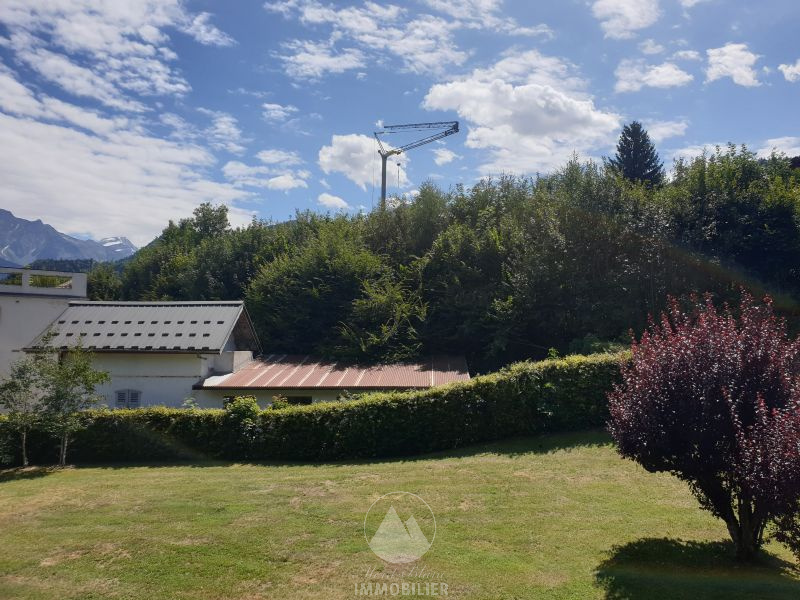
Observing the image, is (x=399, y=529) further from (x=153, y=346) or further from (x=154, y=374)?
(x=153, y=346)

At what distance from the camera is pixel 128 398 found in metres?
21.1

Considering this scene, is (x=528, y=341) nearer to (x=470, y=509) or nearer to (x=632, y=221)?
(x=632, y=221)

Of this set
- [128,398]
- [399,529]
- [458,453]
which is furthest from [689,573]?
[128,398]

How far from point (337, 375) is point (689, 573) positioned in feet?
55.0

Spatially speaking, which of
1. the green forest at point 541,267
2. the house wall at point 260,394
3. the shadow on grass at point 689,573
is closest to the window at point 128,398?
the house wall at point 260,394

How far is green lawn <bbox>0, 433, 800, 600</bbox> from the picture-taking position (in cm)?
694

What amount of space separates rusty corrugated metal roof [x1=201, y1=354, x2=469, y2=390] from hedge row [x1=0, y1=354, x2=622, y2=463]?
398cm

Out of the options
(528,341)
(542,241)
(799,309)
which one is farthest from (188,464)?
(799,309)

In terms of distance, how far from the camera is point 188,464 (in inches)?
599

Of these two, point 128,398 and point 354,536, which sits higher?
point 128,398

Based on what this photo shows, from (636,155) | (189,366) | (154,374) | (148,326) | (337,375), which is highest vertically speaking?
(636,155)

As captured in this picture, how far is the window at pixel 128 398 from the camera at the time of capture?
69.0 feet

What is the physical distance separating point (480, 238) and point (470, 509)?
19863mm

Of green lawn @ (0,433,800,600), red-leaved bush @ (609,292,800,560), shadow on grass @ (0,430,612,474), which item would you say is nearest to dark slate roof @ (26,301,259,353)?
shadow on grass @ (0,430,612,474)
